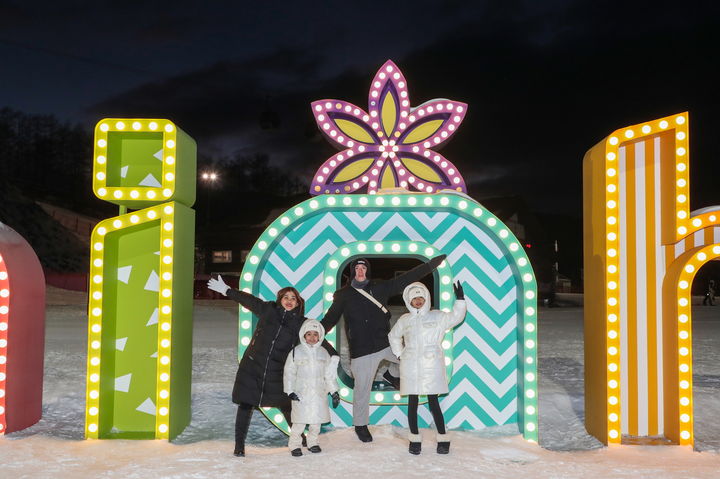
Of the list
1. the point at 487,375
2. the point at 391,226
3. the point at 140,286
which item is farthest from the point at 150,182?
the point at 487,375

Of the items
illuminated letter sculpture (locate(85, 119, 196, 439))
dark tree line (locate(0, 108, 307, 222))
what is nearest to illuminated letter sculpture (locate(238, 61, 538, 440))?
illuminated letter sculpture (locate(85, 119, 196, 439))

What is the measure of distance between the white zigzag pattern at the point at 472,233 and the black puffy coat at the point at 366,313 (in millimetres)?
443

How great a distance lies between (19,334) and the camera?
5246mm

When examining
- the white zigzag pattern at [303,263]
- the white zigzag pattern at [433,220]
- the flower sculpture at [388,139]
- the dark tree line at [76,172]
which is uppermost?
the dark tree line at [76,172]

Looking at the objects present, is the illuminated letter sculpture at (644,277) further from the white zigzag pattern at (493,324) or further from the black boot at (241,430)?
the black boot at (241,430)

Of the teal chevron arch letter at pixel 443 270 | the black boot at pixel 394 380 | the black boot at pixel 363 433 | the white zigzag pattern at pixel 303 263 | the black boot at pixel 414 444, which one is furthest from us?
the white zigzag pattern at pixel 303 263

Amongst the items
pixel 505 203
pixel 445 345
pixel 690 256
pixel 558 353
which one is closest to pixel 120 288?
pixel 445 345

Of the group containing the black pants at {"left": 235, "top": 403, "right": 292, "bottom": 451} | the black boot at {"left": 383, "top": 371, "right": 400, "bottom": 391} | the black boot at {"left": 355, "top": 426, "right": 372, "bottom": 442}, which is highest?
the black boot at {"left": 383, "top": 371, "right": 400, "bottom": 391}

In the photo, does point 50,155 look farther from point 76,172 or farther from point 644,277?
point 644,277

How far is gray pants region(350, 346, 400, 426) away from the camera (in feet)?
15.6

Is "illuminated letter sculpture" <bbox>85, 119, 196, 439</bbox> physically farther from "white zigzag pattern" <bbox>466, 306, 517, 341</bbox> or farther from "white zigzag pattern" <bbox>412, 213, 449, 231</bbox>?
"white zigzag pattern" <bbox>466, 306, 517, 341</bbox>

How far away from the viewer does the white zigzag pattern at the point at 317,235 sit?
5383 mm

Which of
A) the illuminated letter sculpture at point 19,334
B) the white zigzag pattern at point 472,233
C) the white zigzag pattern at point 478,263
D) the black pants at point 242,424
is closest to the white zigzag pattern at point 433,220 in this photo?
the white zigzag pattern at point 472,233

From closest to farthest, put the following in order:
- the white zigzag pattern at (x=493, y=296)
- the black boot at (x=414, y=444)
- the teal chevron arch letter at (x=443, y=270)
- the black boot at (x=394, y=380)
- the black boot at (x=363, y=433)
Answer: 1. the black boot at (x=414, y=444)
2. the black boot at (x=363, y=433)
3. the black boot at (x=394, y=380)
4. the teal chevron arch letter at (x=443, y=270)
5. the white zigzag pattern at (x=493, y=296)
